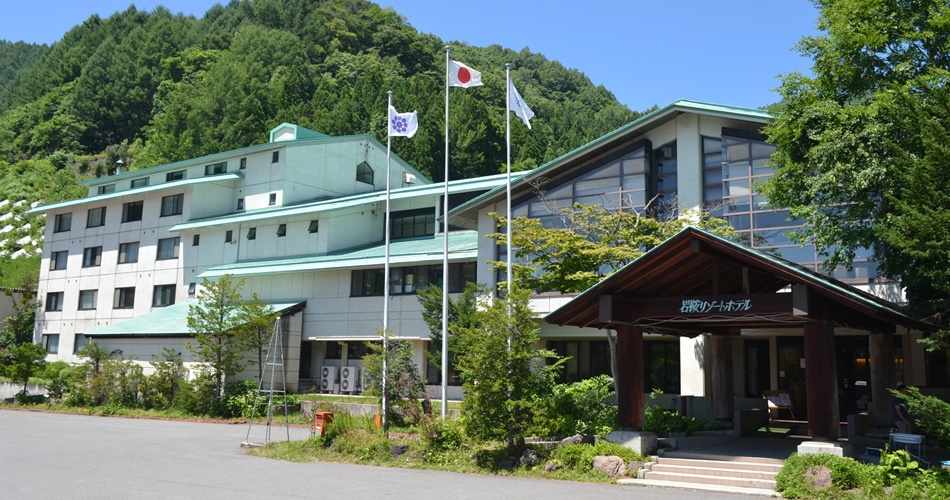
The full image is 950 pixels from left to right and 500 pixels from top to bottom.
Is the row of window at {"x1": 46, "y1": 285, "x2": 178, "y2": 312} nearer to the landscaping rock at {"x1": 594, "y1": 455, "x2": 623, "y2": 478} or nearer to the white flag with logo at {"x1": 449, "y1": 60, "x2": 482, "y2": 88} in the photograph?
the white flag with logo at {"x1": 449, "y1": 60, "x2": 482, "y2": 88}

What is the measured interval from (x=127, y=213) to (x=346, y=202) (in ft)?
56.2

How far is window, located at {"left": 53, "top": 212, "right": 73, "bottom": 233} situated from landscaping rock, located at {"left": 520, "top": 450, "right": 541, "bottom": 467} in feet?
139

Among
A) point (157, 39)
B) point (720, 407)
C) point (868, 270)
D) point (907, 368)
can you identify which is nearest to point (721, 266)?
point (720, 407)

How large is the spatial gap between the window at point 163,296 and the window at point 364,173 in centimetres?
1178

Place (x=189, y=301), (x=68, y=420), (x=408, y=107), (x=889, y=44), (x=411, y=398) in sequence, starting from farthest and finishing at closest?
(x=408, y=107) < (x=189, y=301) < (x=68, y=420) < (x=411, y=398) < (x=889, y=44)

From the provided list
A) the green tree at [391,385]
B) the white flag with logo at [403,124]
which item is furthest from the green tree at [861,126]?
the green tree at [391,385]

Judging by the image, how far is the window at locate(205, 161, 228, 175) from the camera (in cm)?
4388

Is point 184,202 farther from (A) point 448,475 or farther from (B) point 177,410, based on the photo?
(A) point 448,475

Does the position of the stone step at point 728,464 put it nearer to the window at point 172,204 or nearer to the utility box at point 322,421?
the utility box at point 322,421

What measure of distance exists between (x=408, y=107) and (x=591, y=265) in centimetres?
4790

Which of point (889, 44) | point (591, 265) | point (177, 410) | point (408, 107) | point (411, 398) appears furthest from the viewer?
point (408, 107)

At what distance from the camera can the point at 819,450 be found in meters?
14.1

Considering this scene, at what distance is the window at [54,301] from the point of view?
4866 centimetres

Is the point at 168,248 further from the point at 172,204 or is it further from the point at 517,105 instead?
the point at 517,105
